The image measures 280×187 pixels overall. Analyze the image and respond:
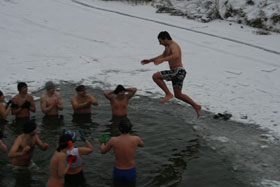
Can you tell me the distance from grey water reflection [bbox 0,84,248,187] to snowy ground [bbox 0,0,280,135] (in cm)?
125

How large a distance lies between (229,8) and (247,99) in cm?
951

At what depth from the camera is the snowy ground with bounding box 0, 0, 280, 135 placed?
9188 millimetres

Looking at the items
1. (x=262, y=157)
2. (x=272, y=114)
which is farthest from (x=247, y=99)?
(x=262, y=157)

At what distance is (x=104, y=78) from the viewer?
10.4 metres

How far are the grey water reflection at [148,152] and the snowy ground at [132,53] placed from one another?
125 cm

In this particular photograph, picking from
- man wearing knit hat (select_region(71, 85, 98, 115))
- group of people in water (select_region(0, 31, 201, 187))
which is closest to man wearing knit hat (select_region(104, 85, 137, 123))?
group of people in water (select_region(0, 31, 201, 187))

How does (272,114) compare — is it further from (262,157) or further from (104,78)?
(104,78)

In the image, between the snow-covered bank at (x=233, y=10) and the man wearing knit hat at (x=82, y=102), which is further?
the snow-covered bank at (x=233, y=10)

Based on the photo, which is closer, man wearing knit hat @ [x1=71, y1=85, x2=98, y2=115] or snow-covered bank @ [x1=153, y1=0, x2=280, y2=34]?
man wearing knit hat @ [x1=71, y1=85, x2=98, y2=115]

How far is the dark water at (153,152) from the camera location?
535 cm

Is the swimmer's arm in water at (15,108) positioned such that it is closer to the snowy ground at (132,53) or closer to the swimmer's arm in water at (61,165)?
the snowy ground at (132,53)

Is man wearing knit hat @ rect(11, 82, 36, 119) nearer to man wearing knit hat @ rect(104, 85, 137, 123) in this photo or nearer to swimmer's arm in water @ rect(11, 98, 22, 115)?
swimmer's arm in water @ rect(11, 98, 22, 115)

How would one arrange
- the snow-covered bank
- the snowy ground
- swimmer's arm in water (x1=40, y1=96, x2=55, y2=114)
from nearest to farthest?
swimmer's arm in water (x1=40, y1=96, x2=55, y2=114)
the snowy ground
the snow-covered bank

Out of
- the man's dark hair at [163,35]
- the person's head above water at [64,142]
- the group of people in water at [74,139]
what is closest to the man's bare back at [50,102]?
the group of people in water at [74,139]
